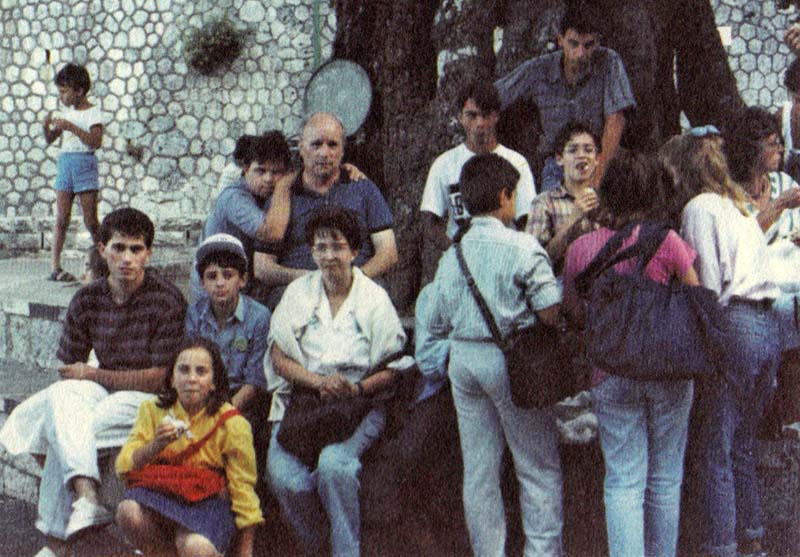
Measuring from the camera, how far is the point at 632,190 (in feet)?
14.1

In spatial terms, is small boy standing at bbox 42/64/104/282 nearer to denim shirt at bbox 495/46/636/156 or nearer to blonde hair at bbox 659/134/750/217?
denim shirt at bbox 495/46/636/156

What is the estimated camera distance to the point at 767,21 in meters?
18.5

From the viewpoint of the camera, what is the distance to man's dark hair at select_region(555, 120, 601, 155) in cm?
517

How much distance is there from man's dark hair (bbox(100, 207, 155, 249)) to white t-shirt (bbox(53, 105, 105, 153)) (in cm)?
406

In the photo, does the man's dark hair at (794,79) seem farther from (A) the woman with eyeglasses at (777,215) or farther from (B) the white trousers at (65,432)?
(B) the white trousers at (65,432)

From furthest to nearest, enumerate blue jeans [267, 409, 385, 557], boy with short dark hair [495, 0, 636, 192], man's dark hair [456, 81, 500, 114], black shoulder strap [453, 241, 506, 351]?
boy with short dark hair [495, 0, 636, 192] < man's dark hair [456, 81, 500, 114] < blue jeans [267, 409, 385, 557] < black shoulder strap [453, 241, 506, 351]

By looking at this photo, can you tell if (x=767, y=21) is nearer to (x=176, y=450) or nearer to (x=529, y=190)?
(x=529, y=190)

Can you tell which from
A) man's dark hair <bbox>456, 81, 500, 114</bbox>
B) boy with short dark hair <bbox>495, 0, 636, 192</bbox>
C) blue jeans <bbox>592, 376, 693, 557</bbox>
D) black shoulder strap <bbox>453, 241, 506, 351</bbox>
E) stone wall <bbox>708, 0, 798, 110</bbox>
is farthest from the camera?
stone wall <bbox>708, 0, 798, 110</bbox>

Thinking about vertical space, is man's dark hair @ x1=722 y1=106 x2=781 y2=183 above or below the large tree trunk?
below

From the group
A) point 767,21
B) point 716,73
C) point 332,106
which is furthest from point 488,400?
point 767,21

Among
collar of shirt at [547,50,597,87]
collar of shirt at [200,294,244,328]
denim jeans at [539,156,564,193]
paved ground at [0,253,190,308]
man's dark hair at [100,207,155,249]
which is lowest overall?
paved ground at [0,253,190,308]

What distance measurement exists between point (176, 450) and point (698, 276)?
2.06 m

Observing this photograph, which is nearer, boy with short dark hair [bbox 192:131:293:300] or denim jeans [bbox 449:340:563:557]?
denim jeans [bbox 449:340:563:557]

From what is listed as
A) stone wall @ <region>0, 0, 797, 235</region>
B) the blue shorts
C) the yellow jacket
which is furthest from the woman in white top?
stone wall @ <region>0, 0, 797, 235</region>
